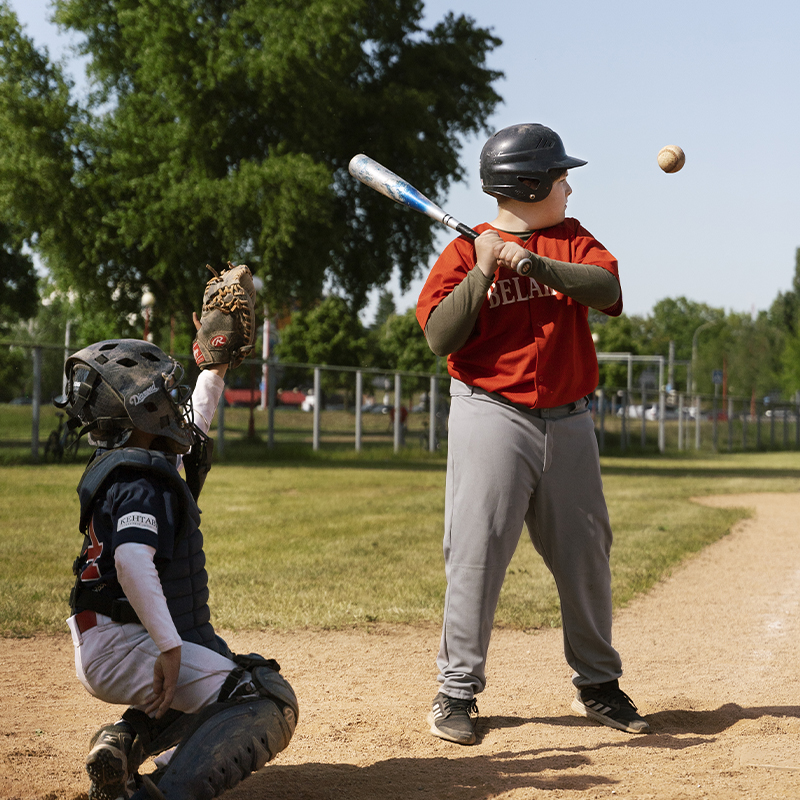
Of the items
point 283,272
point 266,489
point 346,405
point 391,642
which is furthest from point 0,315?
point 391,642

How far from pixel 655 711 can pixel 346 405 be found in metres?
18.7

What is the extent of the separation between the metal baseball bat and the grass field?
2.56m

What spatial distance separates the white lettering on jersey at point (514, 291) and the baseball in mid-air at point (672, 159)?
114 cm

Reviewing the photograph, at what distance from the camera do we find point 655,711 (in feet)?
12.2

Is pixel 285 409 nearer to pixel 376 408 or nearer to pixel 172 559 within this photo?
pixel 376 408

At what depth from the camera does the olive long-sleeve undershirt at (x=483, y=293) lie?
10.5 feet

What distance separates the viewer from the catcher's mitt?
3254 millimetres

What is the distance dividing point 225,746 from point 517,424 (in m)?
1.51

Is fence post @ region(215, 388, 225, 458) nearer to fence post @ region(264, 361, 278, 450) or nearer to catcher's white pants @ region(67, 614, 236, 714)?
fence post @ region(264, 361, 278, 450)

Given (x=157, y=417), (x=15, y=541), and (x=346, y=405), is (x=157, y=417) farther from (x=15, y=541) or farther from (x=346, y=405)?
(x=346, y=405)

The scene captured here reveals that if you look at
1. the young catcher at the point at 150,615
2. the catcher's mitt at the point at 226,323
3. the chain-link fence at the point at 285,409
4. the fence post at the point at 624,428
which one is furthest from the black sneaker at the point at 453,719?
the fence post at the point at 624,428

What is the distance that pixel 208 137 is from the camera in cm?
1697

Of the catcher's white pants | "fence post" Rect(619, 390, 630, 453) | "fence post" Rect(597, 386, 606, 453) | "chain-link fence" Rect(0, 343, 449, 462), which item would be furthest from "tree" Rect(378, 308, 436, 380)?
the catcher's white pants

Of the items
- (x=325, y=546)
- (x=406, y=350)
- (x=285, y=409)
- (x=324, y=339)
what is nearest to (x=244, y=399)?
(x=285, y=409)
